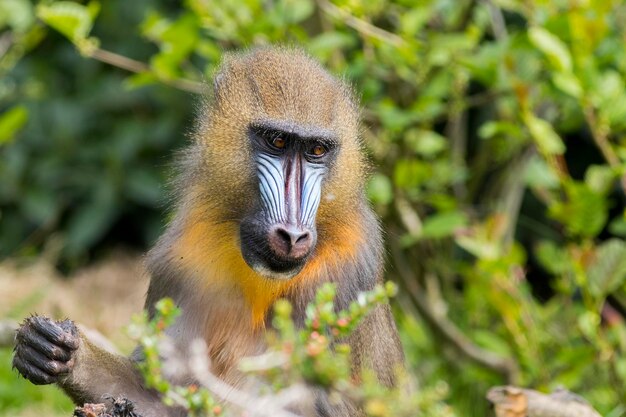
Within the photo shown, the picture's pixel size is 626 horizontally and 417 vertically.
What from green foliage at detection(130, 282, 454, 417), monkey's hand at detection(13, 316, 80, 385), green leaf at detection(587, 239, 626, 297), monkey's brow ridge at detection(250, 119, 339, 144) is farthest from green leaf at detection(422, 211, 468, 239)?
green foliage at detection(130, 282, 454, 417)

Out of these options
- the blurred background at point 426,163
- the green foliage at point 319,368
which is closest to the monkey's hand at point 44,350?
the green foliage at point 319,368

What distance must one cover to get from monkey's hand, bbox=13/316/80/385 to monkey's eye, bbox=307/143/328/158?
106 cm

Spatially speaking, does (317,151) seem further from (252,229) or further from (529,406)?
(529,406)

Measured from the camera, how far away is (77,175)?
29.8 feet

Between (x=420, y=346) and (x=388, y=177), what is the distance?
3.62ft

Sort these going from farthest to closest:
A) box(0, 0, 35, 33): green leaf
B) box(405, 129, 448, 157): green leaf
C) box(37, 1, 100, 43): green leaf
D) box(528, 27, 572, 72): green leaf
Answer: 1. box(0, 0, 35, 33): green leaf
2. box(405, 129, 448, 157): green leaf
3. box(37, 1, 100, 43): green leaf
4. box(528, 27, 572, 72): green leaf

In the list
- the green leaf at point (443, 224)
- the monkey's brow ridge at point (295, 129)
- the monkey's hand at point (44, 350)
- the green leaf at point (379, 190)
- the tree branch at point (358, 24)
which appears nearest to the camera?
the monkey's hand at point (44, 350)

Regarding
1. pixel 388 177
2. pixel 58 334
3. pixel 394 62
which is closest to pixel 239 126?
pixel 58 334

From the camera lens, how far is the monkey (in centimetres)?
397

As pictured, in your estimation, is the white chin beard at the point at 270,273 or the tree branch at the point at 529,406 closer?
the white chin beard at the point at 270,273

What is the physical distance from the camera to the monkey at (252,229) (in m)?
3.97

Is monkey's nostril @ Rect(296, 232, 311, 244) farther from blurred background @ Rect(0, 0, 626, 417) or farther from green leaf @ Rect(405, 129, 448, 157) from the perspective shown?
green leaf @ Rect(405, 129, 448, 157)

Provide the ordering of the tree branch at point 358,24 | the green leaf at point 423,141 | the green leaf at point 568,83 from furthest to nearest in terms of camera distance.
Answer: the green leaf at point 423,141, the tree branch at point 358,24, the green leaf at point 568,83

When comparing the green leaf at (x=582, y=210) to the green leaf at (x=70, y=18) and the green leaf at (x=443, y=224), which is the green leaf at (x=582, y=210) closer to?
the green leaf at (x=443, y=224)
